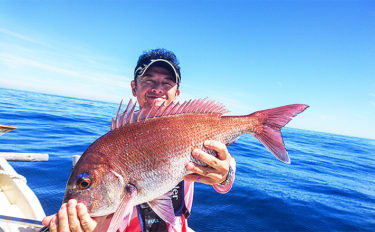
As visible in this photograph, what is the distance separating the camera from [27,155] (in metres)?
5.49

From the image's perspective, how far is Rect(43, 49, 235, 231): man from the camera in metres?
1.54

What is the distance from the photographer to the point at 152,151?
1663 millimetres

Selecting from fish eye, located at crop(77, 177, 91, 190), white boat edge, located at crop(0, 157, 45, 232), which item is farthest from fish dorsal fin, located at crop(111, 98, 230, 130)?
white boat edge, located at crop(0, 157, 45, 232)

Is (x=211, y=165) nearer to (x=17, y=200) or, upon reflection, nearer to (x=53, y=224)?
(x=53, y=224)

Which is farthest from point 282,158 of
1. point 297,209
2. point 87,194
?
point 297,209

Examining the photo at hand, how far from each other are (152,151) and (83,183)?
611 millimetres

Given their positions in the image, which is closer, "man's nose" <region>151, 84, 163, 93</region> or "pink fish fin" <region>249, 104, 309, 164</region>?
"pink fish fin" <region>249, 104, 309, 164</region>

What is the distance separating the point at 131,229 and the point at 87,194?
1.26m

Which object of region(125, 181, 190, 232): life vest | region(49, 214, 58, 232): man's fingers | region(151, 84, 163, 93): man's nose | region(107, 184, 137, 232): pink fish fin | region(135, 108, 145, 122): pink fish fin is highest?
region(151, 84, 163, 93): man's nose

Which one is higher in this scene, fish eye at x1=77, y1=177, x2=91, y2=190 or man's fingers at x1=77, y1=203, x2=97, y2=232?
fish eye at x1=77, y1=177, x2=91, y2=190

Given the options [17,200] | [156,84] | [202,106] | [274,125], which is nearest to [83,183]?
[202,106]

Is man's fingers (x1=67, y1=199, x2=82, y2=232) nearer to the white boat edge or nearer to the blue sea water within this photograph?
the white boat edge

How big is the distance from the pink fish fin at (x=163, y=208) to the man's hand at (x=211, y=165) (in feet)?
0.97

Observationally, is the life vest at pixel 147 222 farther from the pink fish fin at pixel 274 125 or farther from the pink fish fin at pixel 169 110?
the pink fish fin at pixel 274 125
